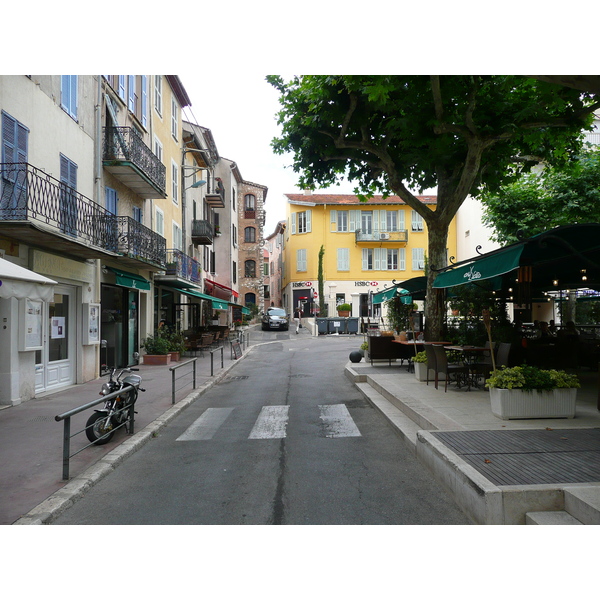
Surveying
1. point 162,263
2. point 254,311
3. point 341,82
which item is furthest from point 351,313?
point 341,82

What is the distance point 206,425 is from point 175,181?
707 inches

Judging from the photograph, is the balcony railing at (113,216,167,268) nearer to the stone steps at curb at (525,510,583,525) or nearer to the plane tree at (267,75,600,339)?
the plane tree at (267,75,600,339)

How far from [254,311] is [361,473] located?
146ft

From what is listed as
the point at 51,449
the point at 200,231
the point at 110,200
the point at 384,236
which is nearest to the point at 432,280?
the point at 51,449

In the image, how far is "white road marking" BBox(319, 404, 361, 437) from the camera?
7492mm

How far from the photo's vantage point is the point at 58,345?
12.1m

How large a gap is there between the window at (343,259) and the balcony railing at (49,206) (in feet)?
117

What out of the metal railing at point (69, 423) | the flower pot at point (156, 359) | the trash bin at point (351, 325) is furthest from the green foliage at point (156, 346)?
the trash bin at point (351, 325)

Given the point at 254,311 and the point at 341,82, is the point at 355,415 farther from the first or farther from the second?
the point at 254,311

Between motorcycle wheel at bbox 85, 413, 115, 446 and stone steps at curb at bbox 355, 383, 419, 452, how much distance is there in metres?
3.95

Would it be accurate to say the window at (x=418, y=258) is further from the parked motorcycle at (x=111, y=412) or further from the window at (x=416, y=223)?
the parked motorcycle at (x=111, y=412)

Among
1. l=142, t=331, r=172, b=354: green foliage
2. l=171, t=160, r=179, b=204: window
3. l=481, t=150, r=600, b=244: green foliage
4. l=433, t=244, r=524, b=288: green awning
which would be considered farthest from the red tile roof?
l=433, t=244, r=524, b=288: green awning

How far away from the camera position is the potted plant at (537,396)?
6891 millimetres

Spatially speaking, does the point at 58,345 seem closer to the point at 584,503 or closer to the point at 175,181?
the point at 584,503
